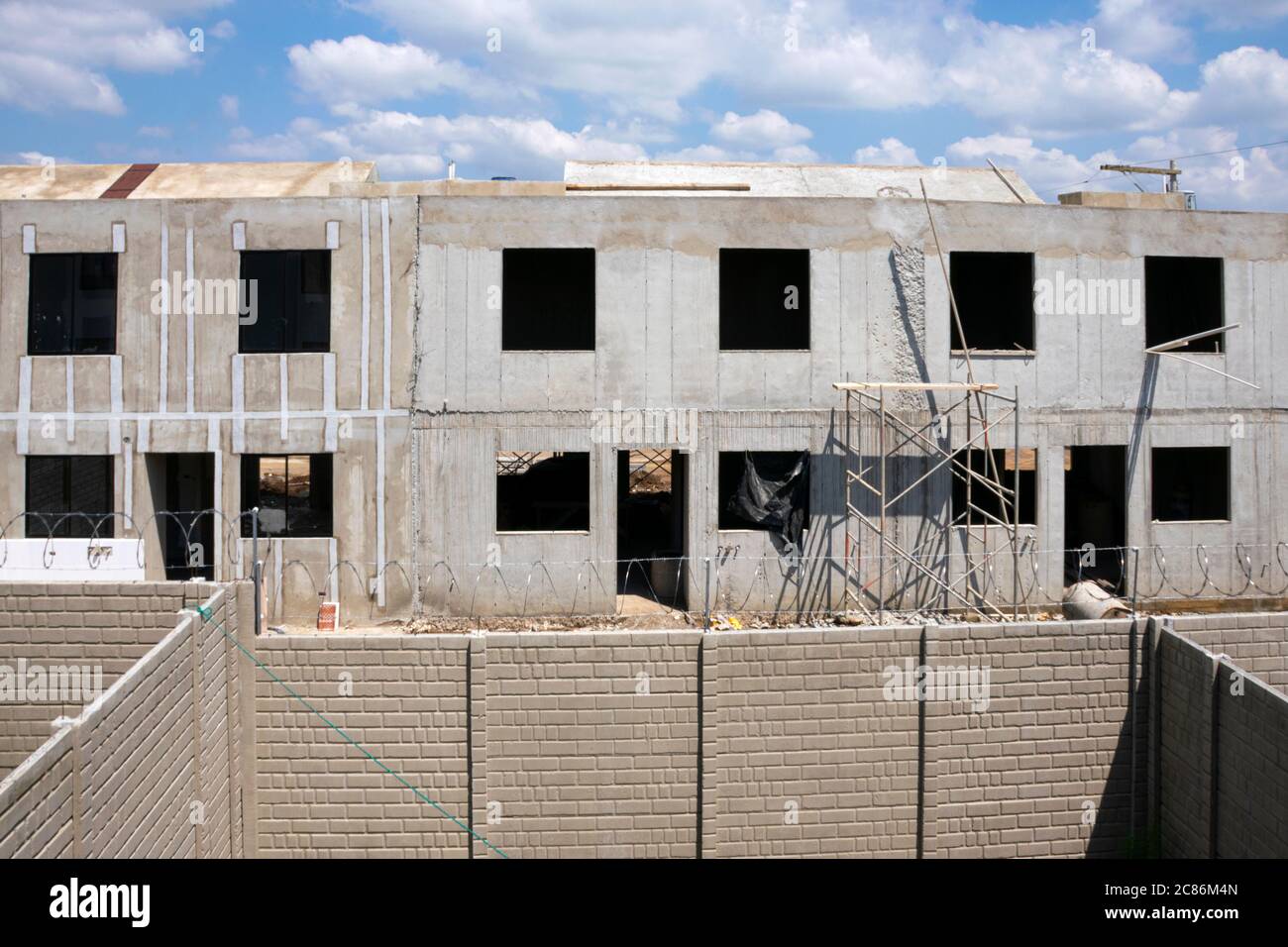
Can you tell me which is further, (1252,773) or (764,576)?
(764,576)

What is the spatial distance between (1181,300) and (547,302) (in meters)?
13.1

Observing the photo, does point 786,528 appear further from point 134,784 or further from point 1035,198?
point 134,784

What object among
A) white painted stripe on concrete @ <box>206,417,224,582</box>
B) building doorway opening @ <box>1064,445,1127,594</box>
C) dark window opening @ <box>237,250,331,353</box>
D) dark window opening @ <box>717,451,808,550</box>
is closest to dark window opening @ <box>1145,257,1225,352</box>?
building doorway opening @ <box>1064,445,1127,594</box>

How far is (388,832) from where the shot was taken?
11.0 meters

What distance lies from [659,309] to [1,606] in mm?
11307

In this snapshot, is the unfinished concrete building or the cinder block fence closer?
the cinder block fence

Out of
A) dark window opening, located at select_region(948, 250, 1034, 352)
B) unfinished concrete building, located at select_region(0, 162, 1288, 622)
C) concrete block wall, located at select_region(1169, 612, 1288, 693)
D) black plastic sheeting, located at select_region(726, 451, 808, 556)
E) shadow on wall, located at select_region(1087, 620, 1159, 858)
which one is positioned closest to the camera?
shadow on wall, located at select_region(1087, 620, 1159, 858)

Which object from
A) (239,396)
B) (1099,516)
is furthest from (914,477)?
(239,396)

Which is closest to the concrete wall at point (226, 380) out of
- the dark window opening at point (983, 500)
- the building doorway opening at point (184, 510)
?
the building doorway opening at point (184, 510)

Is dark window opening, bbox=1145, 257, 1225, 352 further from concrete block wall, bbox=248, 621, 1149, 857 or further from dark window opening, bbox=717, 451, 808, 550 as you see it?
concrete block wall, bbox=248, 621, 1149, 857

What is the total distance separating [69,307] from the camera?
1914 centimetres

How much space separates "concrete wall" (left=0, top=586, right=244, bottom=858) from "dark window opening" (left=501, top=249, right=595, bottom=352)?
12.6 m

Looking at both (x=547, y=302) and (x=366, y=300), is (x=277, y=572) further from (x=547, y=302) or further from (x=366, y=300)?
(x=547, y=302)

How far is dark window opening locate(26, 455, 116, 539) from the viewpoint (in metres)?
19.4
